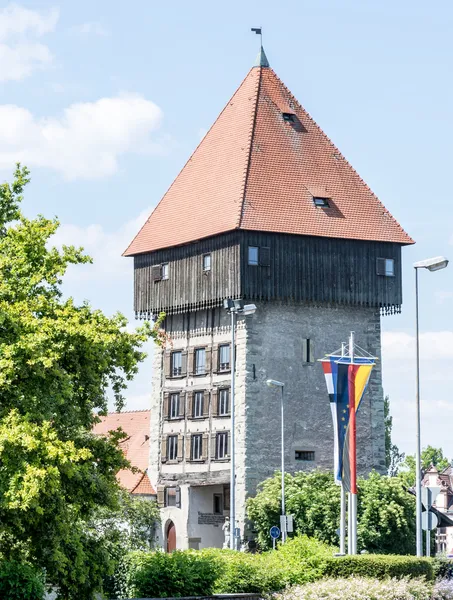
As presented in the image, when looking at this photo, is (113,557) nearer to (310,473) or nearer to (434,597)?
(434,597)

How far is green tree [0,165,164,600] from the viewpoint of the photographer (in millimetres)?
27922

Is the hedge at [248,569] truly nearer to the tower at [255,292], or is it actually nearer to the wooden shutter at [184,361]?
the tower at [255,292]

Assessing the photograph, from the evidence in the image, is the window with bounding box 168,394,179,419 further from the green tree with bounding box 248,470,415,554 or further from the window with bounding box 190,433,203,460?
the green tree with bounding box 248,470,415,554

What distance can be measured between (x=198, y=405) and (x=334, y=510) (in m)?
A: 10.4

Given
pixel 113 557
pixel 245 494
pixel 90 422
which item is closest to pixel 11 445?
pixel 90 422

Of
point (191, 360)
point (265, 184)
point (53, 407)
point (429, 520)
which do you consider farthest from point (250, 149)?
point (53, 407)

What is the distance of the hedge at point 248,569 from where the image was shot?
33.3 meters

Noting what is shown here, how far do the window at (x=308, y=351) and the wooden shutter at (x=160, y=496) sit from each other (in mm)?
10800

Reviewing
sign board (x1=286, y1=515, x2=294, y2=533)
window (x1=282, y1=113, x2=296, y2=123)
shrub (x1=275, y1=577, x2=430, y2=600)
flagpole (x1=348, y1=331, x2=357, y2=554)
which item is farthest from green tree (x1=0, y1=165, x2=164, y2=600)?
window (x1=282, y1=113, x2=296, y2=123)

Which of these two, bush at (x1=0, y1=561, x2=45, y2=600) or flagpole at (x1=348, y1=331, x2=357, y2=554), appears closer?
bush at (x1=0, y1=561, x2=45, y2=600)

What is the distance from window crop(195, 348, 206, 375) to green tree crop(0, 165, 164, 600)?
39.9 m

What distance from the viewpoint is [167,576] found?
109 feet

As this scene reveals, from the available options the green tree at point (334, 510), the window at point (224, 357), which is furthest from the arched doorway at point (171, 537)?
the window at point (224, 357)

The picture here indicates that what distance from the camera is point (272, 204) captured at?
71.8 meters
